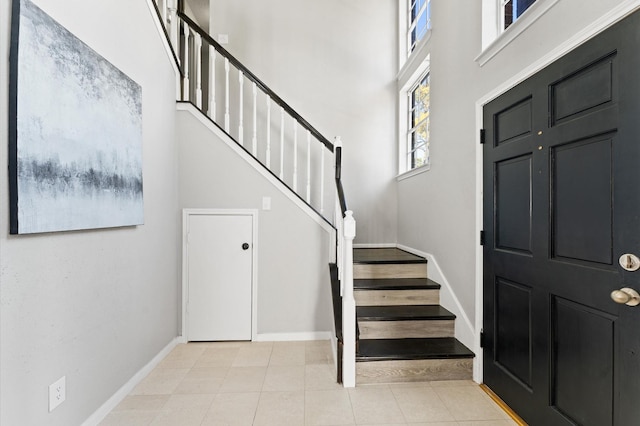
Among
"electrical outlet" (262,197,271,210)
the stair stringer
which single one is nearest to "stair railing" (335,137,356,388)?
the stair stringer

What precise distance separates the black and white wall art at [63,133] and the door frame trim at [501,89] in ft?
8.26

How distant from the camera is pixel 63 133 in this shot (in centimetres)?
163

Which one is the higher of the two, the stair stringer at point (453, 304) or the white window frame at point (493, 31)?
the white window frame at point (493, 31)

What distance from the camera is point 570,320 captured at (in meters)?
1.61

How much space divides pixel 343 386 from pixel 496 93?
2.32m

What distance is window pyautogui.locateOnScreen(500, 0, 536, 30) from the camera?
7.10 ft

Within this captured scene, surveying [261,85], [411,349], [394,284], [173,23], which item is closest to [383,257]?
[394,284]

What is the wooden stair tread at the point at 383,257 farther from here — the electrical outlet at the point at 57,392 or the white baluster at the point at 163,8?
the white baluster at the point at 163,8

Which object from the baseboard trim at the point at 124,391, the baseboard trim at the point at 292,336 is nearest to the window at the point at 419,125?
the baseboard trim at the point at 292,336

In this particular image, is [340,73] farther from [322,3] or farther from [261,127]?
[261,127]

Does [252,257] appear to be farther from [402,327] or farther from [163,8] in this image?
[163,8]

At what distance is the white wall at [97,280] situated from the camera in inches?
55.9

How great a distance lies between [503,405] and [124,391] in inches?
101

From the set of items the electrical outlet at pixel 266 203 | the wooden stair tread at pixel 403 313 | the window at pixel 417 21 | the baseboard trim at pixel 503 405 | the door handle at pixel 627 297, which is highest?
the window at pixel 417 21
